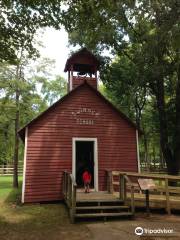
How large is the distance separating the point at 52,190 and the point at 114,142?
3.99m

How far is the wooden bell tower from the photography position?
1486 cm

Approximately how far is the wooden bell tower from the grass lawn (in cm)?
716

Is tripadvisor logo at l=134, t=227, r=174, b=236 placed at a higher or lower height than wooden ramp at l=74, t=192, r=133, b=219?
lower

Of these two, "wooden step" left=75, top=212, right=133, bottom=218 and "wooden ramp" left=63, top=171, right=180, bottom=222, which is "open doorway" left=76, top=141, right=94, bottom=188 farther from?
"wooden step" left=75, top=212, right=133, bottom=218

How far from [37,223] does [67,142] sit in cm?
482

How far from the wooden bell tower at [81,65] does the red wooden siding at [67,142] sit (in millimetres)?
1810

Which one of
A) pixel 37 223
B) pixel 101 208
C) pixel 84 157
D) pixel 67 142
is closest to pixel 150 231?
pixel 101 208

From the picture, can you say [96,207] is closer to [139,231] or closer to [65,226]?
[65,226]

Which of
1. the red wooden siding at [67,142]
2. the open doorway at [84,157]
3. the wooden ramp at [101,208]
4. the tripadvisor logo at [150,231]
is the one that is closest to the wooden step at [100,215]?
the wooden ramp at [101,208]

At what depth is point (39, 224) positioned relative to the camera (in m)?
8.14

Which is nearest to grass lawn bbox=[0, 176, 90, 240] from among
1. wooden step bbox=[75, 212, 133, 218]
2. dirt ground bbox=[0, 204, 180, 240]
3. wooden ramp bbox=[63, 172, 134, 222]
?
dirt ground bbox=[0, 204, 180, 240]

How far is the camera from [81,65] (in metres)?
15.7

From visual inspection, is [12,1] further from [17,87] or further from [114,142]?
[17,87]

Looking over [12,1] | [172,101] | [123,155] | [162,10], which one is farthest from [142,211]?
[172,101]
